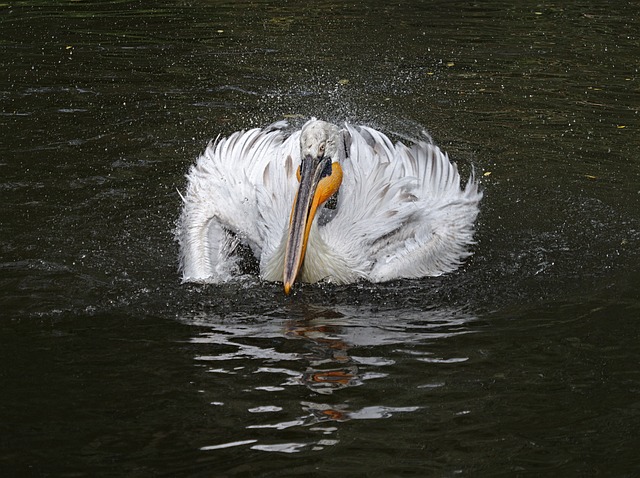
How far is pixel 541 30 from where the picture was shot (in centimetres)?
1163

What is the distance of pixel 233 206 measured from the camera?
6352 mm

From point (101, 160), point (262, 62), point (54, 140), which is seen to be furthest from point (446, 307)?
point (262, 62)

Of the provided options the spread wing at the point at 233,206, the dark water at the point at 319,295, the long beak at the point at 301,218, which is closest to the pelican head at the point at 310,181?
the long beak at the point at 301,218

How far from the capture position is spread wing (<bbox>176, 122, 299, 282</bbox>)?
236 inches

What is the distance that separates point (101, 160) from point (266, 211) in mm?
2030

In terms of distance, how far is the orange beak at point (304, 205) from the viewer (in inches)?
219

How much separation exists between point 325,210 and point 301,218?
94cm

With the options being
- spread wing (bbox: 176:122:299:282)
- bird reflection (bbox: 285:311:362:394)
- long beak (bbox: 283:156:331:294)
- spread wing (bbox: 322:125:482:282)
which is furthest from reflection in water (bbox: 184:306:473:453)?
spread wing (bbox: 176:122:299:282)

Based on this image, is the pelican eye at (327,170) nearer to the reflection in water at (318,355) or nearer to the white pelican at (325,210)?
the white pelican at (325,210)

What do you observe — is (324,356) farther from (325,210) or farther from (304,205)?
(325,210)

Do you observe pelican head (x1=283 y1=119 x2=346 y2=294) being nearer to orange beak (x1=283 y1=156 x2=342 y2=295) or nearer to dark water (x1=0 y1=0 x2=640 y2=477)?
orange beak (x1=283 y1=156 x2=342 y2=295)

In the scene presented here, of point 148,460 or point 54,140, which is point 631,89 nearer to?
point 54,140

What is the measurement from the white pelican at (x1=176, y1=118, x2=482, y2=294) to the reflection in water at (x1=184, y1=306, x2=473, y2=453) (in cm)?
38

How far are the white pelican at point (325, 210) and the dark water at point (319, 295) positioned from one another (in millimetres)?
159
